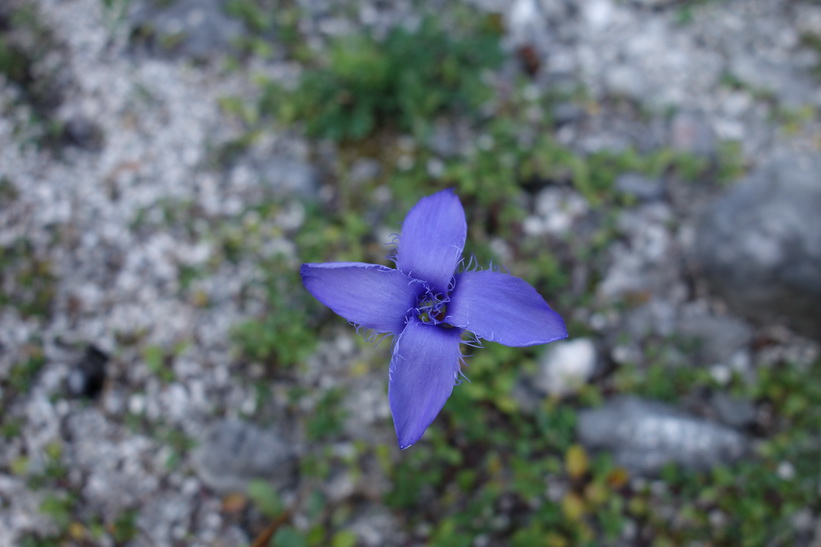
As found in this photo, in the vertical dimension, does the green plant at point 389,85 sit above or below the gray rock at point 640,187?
above

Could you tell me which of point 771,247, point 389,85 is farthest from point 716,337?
point 389,85

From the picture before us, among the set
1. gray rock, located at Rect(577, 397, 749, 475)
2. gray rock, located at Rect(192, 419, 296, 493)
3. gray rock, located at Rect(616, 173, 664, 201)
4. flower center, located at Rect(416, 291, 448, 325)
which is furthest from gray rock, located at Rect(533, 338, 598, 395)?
flower center, located at Rect(416, 291, 448, 325)

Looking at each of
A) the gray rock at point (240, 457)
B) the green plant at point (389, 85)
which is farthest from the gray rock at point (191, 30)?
the gray rock at point (240, 457)

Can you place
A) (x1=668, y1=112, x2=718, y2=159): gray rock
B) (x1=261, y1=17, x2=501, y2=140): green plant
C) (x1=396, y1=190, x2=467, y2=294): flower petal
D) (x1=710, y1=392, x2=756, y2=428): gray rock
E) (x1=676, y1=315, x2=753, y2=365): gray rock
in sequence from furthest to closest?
(x1=668, y1=112, x2=718, y2=159): gray rock < (x1=261, y1=17, x2=501, y2=140): green plant < (x1=676, y1=315, x2=753, y2=365): gray rock < (x1=710, y1=392, x2=756, y2=428): gray rock < (x1=396, y1=190, x2=467, y2=294): flower petal

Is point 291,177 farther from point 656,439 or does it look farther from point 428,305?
point 656,439

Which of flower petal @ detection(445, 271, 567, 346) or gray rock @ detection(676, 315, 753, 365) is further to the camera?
gray rock @ detection(676, 315, 753, 365)

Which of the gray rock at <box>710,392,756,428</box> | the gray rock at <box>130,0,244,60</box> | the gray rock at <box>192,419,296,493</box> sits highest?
the gray rock at <box>130,0,244,60</box>

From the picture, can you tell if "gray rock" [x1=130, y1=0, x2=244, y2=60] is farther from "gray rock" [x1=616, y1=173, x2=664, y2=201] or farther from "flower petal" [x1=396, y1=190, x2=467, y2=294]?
"flower petal" [x1=396, y1=190, x2=467, y2=294]

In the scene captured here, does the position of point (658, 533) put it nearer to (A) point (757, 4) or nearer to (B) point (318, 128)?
(B) point (318, 128)

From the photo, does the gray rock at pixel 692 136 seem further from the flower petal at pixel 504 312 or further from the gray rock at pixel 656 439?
the flower petal at pixel 504 312

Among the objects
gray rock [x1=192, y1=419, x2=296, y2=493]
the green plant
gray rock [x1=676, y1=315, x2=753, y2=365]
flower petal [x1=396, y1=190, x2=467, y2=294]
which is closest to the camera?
flower petal [x1=396, y1=190, x2=467, y2=294]
